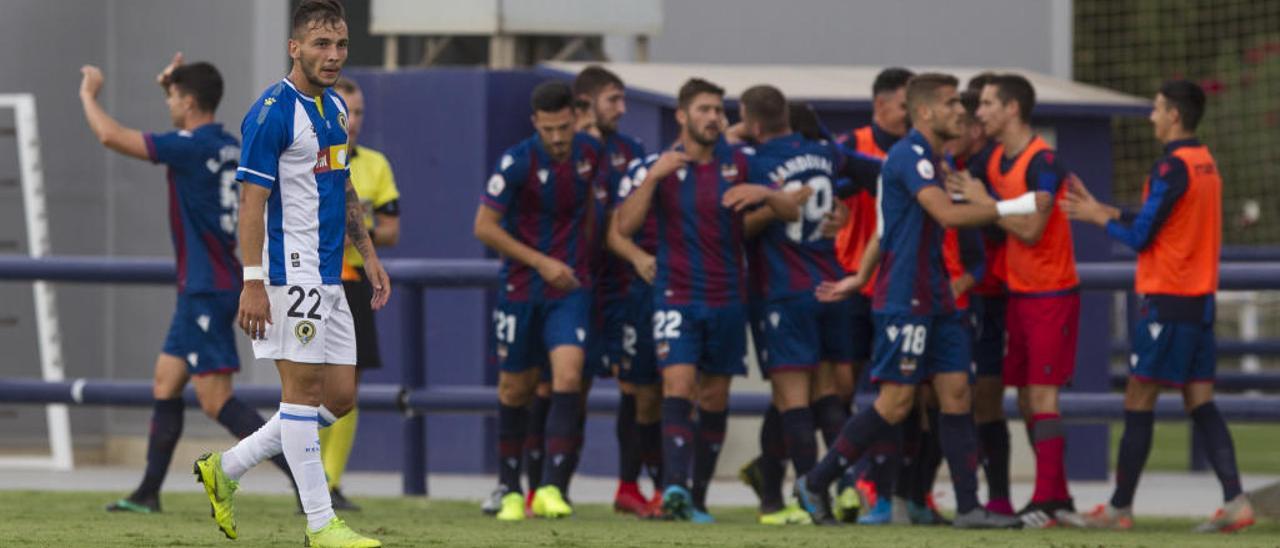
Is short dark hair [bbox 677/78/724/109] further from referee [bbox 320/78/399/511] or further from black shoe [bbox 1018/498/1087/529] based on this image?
black shoe [bbox 1018/498/1087/529]

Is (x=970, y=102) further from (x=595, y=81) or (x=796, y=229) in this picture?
(x=595, y=81)

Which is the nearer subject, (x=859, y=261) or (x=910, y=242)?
(x=910, y=242)

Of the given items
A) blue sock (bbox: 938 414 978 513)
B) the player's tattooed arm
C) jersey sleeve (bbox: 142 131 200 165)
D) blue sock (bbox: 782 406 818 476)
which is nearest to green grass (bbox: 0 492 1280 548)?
blue sock (bbox: 938 414 978 513)

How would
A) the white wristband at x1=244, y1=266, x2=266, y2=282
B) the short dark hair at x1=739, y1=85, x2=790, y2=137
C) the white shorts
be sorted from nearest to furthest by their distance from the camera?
the white wristband at x1=244, y1=266, x2=266, y2=282 → the white shorts → the short dark hair at x1=739, y1=85, x2=790, y2=137

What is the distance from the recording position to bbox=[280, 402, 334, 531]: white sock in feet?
26.8

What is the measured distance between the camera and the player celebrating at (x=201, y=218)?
10672 mm

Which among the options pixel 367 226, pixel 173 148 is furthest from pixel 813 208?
pixel 173 148

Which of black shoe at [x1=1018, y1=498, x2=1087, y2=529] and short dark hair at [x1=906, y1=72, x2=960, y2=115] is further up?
short dark hair at [x1=906, y1=72, x2=960, y2=115]

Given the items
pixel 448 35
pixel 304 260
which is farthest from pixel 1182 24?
pixel 304 260

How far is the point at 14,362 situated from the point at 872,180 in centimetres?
680

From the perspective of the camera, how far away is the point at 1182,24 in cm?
3525

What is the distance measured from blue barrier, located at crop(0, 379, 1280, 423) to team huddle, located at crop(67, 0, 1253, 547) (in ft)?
3.21

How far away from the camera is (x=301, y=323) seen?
26.6 ft

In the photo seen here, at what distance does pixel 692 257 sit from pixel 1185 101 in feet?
7.44
